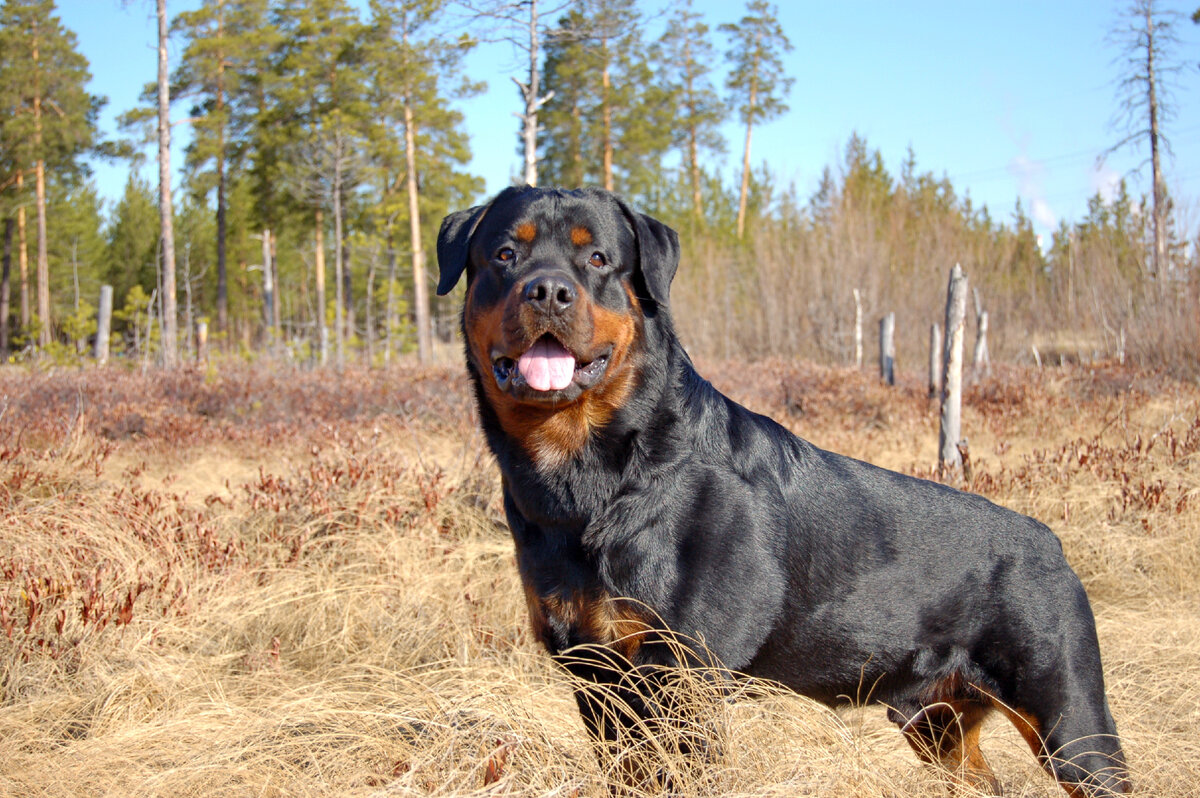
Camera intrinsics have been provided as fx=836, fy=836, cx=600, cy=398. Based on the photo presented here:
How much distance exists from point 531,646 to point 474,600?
1.65 feet

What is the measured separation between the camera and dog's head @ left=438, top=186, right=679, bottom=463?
2.34 m

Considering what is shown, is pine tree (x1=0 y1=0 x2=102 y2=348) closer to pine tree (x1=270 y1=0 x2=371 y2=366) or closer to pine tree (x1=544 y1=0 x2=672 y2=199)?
pine tree (x1=270 y1=0 x2=371 y2=366)

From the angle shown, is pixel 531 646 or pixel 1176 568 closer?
pixel 531 646

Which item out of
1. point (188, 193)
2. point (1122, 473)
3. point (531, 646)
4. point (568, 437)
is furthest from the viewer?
point (188, 193)

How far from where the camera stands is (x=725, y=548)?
2.21 m

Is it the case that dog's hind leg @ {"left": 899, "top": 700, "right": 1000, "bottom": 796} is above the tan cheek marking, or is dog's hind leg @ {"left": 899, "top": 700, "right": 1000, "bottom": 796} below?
below

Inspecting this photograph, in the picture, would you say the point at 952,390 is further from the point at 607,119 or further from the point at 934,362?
the point at 607,119

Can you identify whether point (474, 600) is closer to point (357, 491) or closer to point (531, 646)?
point (531, 646)

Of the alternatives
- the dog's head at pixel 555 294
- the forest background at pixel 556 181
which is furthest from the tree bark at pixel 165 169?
the dog's head at pixel 555 294

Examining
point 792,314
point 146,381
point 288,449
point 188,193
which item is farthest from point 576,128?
point 288,449

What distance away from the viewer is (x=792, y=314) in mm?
23719

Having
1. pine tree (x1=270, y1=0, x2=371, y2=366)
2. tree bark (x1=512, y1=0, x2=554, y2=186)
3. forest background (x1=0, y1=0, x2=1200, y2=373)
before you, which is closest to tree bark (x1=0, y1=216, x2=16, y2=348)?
forest background (x1=0, y1=0, x2=1200, y2=373)

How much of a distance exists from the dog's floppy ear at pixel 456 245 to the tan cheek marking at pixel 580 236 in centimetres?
43

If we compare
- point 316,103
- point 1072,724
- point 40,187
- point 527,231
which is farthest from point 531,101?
point 40,187
